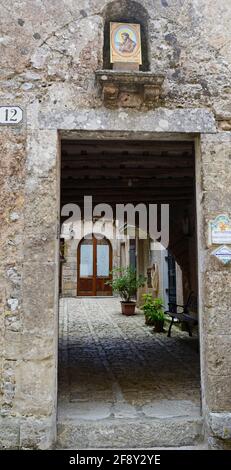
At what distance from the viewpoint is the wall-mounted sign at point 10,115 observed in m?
2.96

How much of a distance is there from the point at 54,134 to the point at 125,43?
90 cm

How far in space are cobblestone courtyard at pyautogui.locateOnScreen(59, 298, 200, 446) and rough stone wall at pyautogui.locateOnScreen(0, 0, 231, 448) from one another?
0.40 m

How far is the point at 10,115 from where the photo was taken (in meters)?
2.96

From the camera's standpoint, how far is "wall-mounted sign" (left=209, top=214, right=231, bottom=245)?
3.01 m

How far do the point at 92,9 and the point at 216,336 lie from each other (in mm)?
2567

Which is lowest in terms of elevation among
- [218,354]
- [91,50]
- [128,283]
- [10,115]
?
[218,354]

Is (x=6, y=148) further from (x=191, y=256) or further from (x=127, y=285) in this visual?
(x=127, y=285)

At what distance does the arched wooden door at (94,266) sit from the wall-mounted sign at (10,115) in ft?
46.3

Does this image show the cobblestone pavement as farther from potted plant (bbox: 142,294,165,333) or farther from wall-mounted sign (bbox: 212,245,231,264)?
wall-mounted sign (bbox: 212,245,231,264)

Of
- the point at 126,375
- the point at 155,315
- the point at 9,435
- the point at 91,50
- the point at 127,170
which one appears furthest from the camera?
the point at 155,315

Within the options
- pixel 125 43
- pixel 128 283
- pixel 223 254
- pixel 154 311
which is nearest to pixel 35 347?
pixel 223 254

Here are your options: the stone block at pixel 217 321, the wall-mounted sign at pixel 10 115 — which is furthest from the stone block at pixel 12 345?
the wall-mounted sign at pixel 10 115

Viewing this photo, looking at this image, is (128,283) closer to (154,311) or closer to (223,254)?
(154,311)

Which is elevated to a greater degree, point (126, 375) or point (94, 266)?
point (94, 266)
